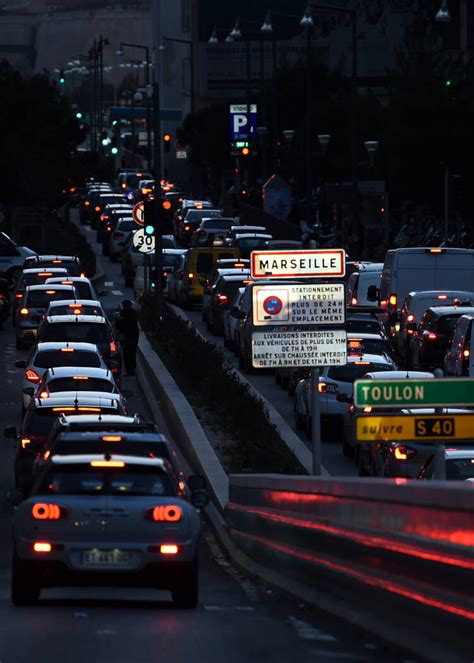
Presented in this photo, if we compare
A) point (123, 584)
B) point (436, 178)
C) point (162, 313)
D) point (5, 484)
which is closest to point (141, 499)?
point (123, 584)

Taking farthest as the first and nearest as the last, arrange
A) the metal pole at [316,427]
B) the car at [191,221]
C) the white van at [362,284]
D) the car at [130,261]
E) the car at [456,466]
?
1. the car at [191,221]
2. the car at [130,261]
3. the white van at [362,284]
4. the car at [456,466]
5. the metal pole at [316,427]

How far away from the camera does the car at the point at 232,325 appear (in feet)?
152

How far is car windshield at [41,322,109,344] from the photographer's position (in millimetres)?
37219

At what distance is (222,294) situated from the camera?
50.5 metres

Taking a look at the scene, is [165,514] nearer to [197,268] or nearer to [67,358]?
[67,358]

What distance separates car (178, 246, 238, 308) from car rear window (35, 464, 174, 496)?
1636 inches

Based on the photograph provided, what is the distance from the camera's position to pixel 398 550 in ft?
45.1

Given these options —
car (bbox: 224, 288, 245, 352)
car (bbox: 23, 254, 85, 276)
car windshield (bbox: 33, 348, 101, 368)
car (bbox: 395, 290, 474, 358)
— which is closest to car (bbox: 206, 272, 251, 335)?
car (bbox: 224, 288, 245, 352)

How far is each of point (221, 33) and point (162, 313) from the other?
117 metres

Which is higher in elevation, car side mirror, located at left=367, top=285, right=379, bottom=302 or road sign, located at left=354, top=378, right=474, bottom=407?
road sign, located at left=354, top=378, right=474, bottom=407

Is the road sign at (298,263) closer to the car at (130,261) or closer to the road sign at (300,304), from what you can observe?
the road sign at (300,304)

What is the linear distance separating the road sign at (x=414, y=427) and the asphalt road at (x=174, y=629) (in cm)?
147

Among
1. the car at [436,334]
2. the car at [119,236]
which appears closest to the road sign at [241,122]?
the car at [119,236]

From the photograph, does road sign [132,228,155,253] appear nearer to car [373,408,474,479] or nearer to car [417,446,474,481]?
car [373,408,474,479]
